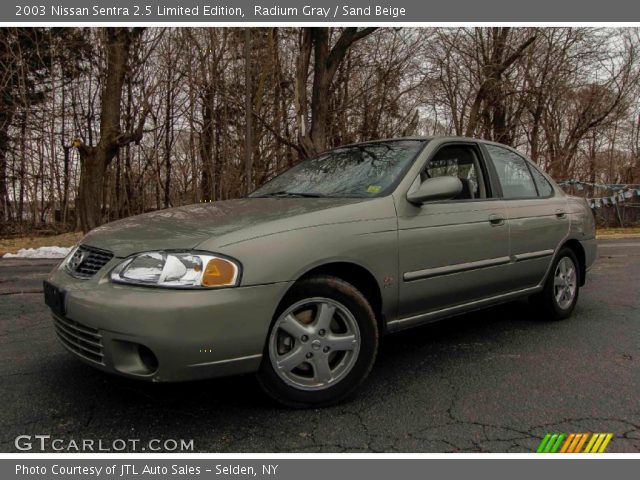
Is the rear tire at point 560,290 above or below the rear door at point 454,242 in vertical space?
below

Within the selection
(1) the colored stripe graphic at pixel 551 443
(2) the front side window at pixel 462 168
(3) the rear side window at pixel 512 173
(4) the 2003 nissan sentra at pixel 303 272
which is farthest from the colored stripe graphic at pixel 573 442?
(3) the rear side window at pixel 512 173

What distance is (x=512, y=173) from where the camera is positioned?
14.2 feet

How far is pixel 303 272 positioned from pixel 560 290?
116 inches

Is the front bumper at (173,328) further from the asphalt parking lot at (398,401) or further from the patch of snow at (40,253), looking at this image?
the patch of snow at (40,253)

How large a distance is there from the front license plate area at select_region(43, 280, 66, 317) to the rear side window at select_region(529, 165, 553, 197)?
3761 millimetres

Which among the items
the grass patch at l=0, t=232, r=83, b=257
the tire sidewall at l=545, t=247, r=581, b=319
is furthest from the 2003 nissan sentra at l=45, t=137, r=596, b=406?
the grass patch at l=0, t=232, r=83, b=257

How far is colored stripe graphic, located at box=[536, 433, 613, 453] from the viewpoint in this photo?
7.78 feet

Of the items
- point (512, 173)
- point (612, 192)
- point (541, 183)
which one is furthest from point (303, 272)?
point (612, 192)

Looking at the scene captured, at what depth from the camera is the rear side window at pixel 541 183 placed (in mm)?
4551

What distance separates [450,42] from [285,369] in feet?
68.7

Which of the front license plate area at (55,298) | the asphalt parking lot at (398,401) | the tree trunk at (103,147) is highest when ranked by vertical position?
the tree trunk at (103,147)

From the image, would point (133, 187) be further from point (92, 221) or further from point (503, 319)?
point (503, 319)

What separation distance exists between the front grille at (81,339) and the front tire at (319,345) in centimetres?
78

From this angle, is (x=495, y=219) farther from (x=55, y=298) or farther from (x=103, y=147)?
(x=103, y=147)
